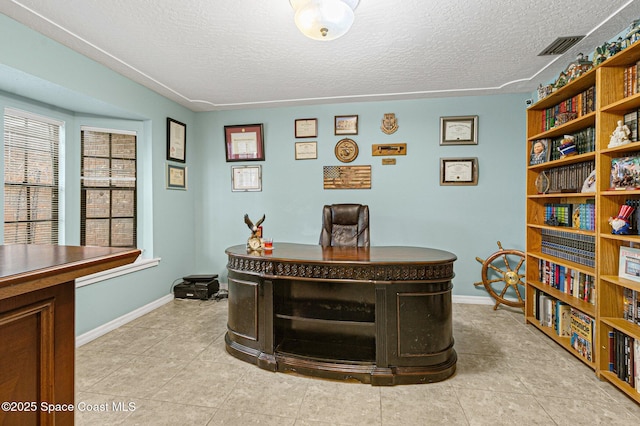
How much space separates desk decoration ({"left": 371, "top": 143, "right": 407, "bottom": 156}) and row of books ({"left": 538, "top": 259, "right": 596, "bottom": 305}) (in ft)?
6.24

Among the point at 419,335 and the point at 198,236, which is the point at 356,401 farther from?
the point at 198,236

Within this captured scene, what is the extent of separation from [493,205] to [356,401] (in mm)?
2928

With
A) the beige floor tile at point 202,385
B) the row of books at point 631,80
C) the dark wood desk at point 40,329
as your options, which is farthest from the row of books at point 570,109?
the beige floor tile at point 202,385

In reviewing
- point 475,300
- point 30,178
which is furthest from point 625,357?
point 30,178

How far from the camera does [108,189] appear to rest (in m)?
3.46

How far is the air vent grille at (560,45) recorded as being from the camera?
2.50m

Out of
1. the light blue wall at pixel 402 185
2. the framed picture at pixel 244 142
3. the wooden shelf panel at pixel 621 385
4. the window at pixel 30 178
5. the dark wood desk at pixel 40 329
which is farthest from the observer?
the framed picture at pixel 244 142

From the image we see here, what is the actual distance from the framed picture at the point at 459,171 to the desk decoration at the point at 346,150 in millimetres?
1085

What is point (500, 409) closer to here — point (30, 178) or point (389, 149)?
point (389, 149)

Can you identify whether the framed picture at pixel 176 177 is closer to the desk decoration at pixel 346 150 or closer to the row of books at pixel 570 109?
the desk decoration at pixel 346 150

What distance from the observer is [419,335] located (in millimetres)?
2102

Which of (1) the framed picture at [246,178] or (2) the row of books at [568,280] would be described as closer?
(2) the row of books at [568,280]

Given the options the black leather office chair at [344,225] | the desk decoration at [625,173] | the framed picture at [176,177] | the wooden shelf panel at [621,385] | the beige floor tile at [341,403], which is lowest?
the beige floor tile at [341,403]

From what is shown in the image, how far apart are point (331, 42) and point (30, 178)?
297cm
